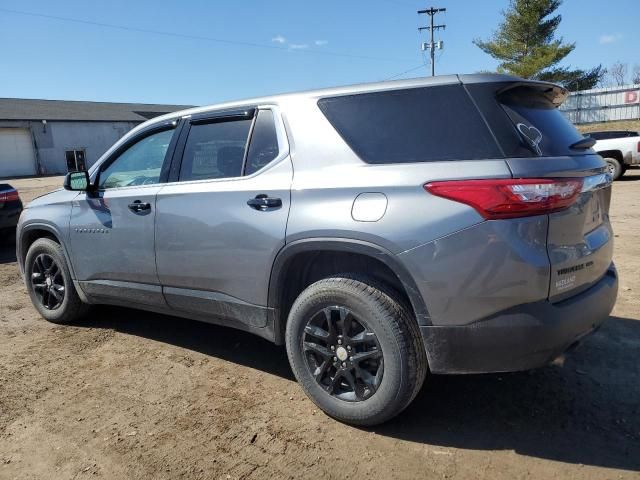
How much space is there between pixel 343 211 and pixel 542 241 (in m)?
1.00

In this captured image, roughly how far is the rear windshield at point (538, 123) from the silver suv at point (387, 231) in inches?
0.5

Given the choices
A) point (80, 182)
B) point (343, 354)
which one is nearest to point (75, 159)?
point (80, 182)

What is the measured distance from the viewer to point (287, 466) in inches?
103

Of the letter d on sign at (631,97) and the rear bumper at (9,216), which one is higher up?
the letter d on sign at (631,97)

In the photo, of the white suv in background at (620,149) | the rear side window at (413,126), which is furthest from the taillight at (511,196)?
the white suv in background at (620,149)

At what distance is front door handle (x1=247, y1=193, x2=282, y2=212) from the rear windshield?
1352 mm

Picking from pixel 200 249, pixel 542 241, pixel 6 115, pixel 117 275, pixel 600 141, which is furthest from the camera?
pixel 6 115

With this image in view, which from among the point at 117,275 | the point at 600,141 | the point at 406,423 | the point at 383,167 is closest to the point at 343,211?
the point at 383,167

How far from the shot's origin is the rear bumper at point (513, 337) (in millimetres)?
2434

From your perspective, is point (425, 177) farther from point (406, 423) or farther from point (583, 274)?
point (406, 423)

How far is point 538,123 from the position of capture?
275cm

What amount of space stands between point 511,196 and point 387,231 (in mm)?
611

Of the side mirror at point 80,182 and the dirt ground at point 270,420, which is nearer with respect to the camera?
the dirt ground at point 270,420

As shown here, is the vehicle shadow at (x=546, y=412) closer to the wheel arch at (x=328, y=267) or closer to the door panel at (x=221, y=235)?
the wheel arch at (x=328, y=267)
